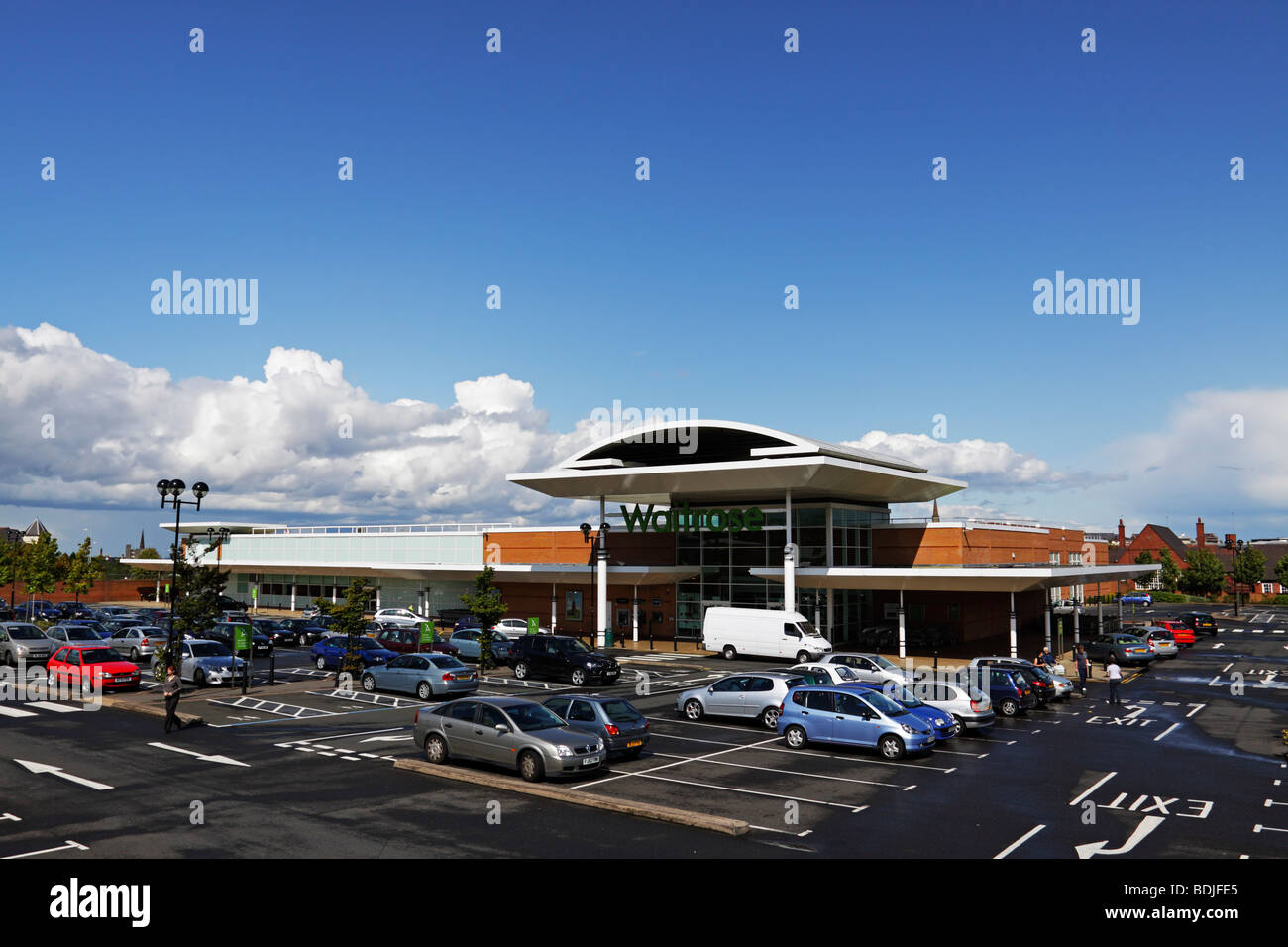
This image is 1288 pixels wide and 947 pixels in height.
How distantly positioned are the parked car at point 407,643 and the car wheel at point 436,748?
64.1ft

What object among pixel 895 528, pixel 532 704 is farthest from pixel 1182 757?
pixel 895 528

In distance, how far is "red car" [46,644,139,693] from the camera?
98.5 feet

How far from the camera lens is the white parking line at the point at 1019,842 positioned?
42.3 feet

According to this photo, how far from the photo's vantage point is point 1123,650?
42.6 metres

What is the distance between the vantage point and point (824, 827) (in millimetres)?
14320

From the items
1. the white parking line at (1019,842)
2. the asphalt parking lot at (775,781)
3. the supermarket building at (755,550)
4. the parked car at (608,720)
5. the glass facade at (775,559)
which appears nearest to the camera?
the white parking line at (1019,842)

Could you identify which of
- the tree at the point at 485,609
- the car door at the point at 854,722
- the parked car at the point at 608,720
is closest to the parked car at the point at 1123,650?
the car door at the point at 854,722

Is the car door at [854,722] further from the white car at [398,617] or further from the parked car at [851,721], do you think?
the white car at [398,617]

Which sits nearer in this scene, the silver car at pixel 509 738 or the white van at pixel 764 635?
the silver car at pixel 509 738

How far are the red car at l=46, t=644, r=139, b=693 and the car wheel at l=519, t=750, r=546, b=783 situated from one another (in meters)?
19.8

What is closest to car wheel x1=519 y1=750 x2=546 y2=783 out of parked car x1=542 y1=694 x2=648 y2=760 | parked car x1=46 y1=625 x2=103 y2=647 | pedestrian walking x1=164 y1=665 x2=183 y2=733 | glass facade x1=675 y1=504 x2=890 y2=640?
parked car x1=542 y1=694 x2=648 y2=760
